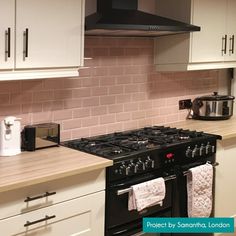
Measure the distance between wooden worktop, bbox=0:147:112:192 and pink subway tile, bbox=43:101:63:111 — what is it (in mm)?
329

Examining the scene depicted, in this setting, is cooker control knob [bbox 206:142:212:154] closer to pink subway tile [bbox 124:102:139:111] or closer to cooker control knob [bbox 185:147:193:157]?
cooker control knob [bbox 185:147:193:157]

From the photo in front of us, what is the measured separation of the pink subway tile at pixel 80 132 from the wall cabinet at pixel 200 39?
0.87 m

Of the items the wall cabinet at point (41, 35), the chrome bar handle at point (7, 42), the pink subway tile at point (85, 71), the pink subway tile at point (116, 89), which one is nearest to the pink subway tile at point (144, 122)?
the pink subway tile at point (116, 89)

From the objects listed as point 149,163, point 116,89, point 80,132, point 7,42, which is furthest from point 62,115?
point 7,42

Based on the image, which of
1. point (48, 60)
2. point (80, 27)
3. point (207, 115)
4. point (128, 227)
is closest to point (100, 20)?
point (80, 27)

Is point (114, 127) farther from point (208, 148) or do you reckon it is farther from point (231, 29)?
point (231, 29)

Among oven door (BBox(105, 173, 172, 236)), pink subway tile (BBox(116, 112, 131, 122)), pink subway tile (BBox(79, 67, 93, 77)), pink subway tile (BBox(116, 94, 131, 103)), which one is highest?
pink subway tile (BBox(79, 67, 93, 77))

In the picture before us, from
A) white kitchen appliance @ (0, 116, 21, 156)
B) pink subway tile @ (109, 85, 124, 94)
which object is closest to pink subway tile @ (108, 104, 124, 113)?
pink subway tile @ (109, 85, 124, 94)

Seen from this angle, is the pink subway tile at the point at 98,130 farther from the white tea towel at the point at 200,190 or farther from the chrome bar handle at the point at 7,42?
the chrome bar handle at the point at 7,42

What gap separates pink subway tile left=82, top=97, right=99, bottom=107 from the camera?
126 inches

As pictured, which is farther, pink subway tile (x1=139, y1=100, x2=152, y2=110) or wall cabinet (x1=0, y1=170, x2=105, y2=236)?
pink subway tile (x1=139, y1=100, x2=152, y2=110)

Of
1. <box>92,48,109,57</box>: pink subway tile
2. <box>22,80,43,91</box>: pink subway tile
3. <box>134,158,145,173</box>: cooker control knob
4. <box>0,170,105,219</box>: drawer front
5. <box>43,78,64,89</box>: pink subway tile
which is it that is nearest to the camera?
<box>0,170,105,219</box>: drawer front

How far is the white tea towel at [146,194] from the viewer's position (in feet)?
8.75

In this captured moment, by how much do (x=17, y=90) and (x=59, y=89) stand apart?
0.33 metres
